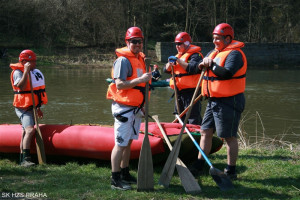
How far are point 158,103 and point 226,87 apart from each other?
29.2 ft

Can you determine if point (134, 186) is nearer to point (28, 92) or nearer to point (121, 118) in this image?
point (121, 118)

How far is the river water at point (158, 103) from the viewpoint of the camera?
9992 mm

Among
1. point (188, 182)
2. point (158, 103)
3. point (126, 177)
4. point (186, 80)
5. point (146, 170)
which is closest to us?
point (146, 170)

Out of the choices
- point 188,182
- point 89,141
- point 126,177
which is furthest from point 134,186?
point 89,141

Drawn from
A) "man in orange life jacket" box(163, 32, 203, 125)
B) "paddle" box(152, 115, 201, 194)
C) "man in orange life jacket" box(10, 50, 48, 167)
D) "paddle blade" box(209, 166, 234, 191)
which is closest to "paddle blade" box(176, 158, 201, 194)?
"paddle" box(152, 115, 201, 194)

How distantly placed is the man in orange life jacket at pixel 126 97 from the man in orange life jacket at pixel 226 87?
0.73m

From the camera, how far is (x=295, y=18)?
31438 mm

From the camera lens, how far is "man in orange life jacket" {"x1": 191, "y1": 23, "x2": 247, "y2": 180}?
4.34m

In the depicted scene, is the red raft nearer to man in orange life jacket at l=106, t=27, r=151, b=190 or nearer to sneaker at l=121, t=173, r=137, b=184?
sneaker at l=121, t=173, r=137, b=184

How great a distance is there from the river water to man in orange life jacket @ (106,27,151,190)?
3.87 metres

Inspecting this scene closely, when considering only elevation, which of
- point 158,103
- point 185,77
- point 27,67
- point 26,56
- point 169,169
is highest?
point 26,56

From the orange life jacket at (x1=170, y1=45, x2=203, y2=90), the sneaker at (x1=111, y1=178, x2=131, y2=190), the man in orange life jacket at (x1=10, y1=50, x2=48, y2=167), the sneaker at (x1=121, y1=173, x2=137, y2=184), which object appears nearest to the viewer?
the sneaker at (x1=111, y1=178, x2=131, y2=190)

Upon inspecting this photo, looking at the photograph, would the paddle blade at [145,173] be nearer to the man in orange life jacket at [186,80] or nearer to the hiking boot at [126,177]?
the hiking boot at [126,177]

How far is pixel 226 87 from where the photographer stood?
437 cm
